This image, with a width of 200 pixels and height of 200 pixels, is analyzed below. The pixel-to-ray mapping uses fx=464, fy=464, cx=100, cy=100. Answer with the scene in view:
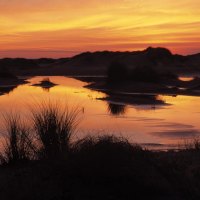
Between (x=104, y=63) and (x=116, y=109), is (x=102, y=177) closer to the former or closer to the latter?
(x=116, y=109)

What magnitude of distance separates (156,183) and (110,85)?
37.3 meters

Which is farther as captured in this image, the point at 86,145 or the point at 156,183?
the point at 86,145

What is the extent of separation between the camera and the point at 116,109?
985 inches

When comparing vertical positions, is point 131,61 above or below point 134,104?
above

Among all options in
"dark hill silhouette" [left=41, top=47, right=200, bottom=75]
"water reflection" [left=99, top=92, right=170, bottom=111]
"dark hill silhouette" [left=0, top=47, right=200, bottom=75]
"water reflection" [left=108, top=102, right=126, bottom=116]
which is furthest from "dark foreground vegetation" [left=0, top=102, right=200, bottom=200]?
"dark hill silhouette" [left=41, top=47, right=200, bottom=75]

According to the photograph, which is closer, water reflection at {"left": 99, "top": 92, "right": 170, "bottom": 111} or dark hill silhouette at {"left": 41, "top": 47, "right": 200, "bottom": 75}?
water reflection at {"left": 99, "top": 92, "right": 170, "bottom": 111}

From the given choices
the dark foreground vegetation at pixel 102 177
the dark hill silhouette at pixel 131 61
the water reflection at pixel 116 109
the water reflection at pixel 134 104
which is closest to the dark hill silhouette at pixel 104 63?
the dark hill silhouette at pixel 131 61

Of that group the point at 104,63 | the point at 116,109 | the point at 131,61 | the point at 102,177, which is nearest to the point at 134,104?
the point at 116,109

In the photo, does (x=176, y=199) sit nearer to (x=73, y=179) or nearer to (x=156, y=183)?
(x=156, y=183)

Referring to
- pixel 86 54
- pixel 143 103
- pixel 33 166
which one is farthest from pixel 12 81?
pixel 86 54

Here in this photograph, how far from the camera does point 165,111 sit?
79.2ft

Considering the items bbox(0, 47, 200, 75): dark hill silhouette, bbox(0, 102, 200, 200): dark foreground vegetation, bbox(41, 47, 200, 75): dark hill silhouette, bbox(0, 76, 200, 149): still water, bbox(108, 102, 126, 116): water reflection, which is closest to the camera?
bbox(0, 102, 200, 200): dark foreground vegetation

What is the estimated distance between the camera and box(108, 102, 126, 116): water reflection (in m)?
23.5

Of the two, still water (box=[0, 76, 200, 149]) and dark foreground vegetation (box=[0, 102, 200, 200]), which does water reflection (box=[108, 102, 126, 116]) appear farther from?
dark foreground vegetation (box=[0, 102, 200, 200])
